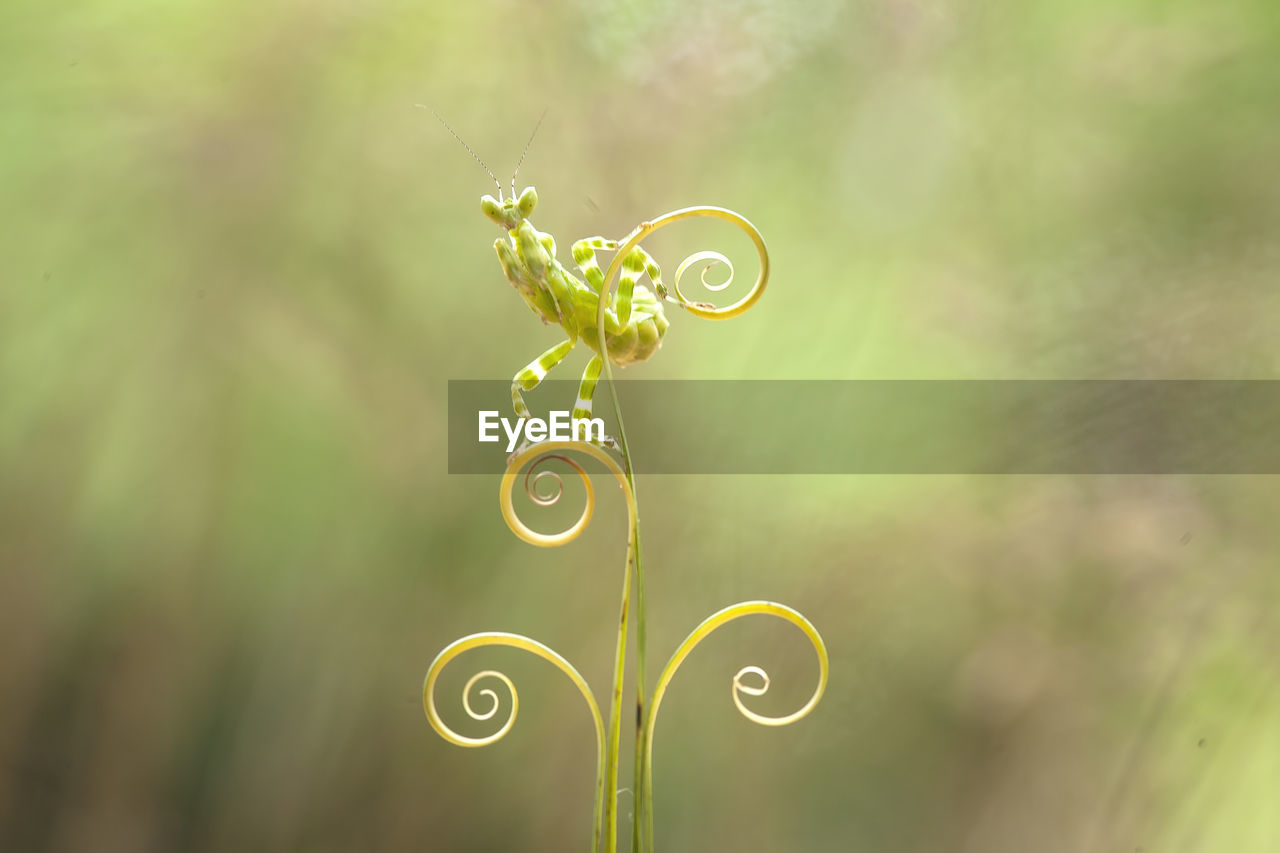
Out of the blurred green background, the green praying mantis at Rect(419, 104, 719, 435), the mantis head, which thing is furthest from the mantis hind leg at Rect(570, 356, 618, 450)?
the blurred green background

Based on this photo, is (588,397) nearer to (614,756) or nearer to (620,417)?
(620,417)

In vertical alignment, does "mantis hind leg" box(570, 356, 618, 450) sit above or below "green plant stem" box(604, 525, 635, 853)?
above

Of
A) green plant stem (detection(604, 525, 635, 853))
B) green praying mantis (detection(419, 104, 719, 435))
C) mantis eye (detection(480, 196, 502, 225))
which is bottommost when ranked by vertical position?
green plant stem (detection(604, 525, 635, 853))

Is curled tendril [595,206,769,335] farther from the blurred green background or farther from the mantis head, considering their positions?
the blurred green background

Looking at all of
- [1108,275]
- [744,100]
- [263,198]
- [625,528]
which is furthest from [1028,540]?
[263,198]

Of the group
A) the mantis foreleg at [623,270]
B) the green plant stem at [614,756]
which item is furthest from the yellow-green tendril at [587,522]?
the mantis foreleg at [623,270]

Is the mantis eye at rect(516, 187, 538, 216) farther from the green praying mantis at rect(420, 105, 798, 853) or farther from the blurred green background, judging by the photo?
the blurred green background

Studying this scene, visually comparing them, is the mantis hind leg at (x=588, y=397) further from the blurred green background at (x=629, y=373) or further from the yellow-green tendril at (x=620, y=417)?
the blurred green background at (x=629, y=373)

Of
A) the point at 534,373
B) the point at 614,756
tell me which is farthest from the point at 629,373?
the point at 614,756

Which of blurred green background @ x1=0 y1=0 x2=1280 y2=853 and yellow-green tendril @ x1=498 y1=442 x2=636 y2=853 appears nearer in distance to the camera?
yellow-green tendril @ x1=498 y1=442 x2=636 y2=853
